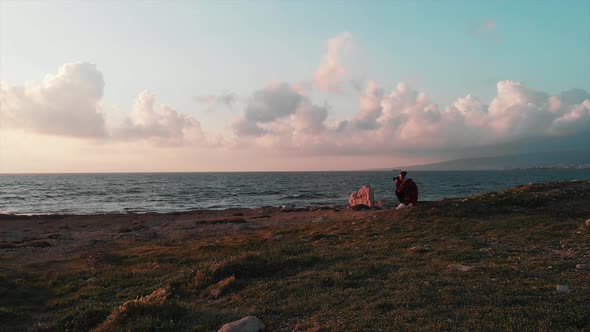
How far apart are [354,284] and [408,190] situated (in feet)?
58.4

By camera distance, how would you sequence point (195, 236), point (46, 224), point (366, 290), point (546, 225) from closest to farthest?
point (366, 290) < point (546, 225) < point (195, 236) < point (46, 224)

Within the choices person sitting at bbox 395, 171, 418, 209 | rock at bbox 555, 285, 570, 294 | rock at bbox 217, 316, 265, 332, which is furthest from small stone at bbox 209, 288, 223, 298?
person sitting at bbox 395, 171, 418, 209

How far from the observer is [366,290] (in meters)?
10.4

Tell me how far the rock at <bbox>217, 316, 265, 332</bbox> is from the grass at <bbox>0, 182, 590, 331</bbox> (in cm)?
47

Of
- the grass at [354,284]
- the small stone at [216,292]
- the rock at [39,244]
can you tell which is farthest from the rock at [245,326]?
the rock at [39,244]

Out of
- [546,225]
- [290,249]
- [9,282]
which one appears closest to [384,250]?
[290,249]

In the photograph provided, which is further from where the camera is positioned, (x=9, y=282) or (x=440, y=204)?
(x=440, y=204)

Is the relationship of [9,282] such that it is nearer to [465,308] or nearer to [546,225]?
[465,308]

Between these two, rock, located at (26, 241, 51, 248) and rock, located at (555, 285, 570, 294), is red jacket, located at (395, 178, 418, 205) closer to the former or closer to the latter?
rock, located at (555, 285, 570, 294)

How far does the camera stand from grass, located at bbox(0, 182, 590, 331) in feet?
27.1

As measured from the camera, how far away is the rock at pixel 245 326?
7.84m

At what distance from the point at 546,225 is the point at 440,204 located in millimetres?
7728

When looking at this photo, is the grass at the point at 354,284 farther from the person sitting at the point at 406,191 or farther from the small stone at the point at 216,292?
the person sitting at the point at 406,191

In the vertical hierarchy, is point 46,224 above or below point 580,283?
below
